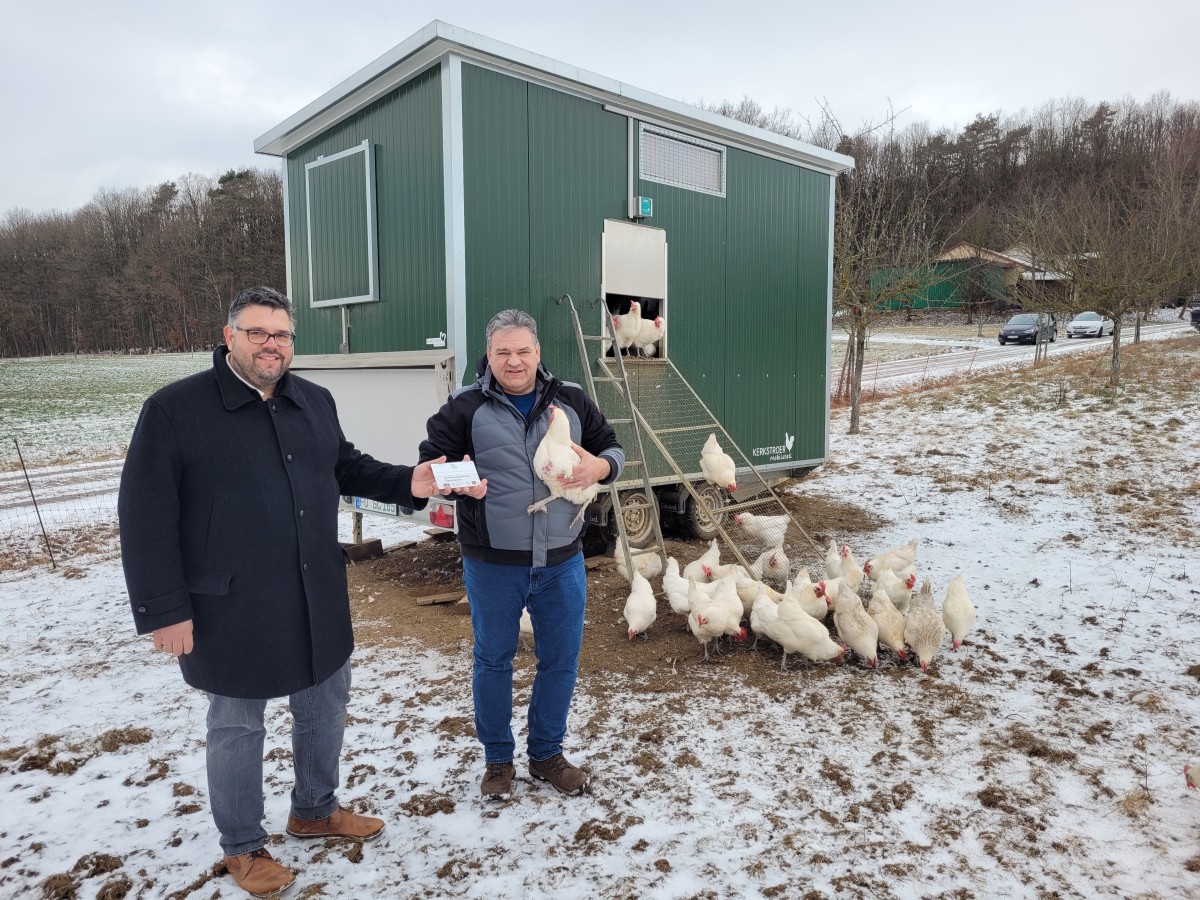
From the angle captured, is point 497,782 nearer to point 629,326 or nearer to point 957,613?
point 957,613

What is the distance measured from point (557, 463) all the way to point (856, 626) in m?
2.10

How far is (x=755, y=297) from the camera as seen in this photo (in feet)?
21.0

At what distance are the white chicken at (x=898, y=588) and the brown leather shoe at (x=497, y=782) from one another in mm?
2493

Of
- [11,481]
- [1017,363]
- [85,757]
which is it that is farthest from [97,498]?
[1017,363]

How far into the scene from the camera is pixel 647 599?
4016 mm

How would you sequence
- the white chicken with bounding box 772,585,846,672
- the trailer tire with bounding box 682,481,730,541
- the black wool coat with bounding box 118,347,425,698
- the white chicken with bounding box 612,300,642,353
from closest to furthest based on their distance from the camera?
the black wool coat with bounding box 118,347,425,698 → the white chicken with bounding box 772,585,846,672 → the white chicken with bounding box 612,300,642,353 → the trailer tire with bounding box 682,481,730,541

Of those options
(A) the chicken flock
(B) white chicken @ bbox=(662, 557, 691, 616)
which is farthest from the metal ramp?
(A) the chicken flock

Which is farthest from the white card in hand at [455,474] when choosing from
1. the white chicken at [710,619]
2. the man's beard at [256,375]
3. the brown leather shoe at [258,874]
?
the white chicken at [710,619]

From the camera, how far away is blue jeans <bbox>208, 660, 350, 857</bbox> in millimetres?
2039

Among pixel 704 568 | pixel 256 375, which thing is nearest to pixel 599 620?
pixel 704 568

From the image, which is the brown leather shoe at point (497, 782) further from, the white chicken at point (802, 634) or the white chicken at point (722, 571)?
the white chicken at point (722, 571)

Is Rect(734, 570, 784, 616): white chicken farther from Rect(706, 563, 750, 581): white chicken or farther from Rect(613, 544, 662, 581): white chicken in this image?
Rect(613, 544, 662, 581): white chicken

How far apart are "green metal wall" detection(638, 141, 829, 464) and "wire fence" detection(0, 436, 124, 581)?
5572 millimetres

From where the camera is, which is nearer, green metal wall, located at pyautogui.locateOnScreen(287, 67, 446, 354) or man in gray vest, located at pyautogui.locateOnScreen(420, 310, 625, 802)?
man in gray vest, located at pyautogui.locateOnScreen(420, 310, 625, 802)
